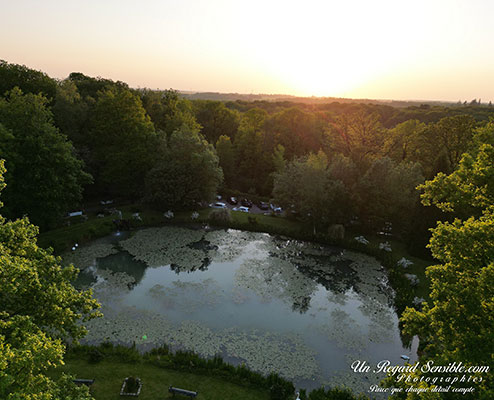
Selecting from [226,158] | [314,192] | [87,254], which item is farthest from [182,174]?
[226,158]

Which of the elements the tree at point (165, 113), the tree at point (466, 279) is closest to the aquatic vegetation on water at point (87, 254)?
the tree at point (165, 113)

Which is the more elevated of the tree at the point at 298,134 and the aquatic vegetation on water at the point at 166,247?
the tree at the point at 298,134

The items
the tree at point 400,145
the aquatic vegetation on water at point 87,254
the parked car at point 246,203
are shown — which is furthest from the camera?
the parked car at point 246,203

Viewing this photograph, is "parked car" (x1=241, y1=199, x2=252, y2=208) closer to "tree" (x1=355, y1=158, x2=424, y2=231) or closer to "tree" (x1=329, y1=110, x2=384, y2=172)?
"tree" (x1=329, y1=110, x2=384, y2=172)

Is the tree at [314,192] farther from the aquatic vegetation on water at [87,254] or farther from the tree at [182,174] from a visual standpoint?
the aquatic vegetation on water at [87,254]

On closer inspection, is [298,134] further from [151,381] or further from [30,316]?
[30,316]

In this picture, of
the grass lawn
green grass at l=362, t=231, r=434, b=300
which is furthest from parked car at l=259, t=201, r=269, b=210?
the grass lawn

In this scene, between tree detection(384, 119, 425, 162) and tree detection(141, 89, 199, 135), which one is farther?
tree detection(141, 89, 199, 135)
